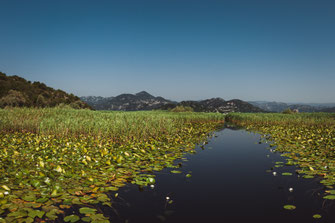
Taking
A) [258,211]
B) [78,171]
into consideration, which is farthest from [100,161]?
[258,211]

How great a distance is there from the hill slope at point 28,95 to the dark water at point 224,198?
29681 mm

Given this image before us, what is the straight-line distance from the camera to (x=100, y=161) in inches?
258

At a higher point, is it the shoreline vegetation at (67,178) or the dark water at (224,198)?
the shoreline vegetation at (67,178)

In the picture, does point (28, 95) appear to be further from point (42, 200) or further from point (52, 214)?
point (52, 214)

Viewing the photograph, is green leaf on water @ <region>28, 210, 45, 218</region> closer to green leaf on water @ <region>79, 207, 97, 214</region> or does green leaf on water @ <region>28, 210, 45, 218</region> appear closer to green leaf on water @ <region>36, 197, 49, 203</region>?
green leaf on water @ <region>36, 197, 49, 203</region>

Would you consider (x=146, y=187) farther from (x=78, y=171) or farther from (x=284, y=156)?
(x=284, y=156)

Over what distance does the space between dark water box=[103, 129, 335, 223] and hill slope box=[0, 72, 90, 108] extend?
97.4ft

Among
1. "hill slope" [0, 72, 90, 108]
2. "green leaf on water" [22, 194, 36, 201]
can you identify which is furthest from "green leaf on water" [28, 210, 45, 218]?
"hill slope" [0, 72, 90, 108]

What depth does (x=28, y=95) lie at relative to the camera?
1601 inches

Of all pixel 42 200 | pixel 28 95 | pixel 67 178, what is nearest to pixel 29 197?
pixel 42 200

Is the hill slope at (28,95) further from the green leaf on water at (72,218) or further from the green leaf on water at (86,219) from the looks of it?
the green leaf on water at (86,219)

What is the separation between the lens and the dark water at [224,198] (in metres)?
3.75

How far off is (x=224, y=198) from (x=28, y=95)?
46218 mm

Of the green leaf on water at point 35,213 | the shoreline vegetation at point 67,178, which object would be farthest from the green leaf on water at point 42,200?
the green leaf on water at point 35,213
